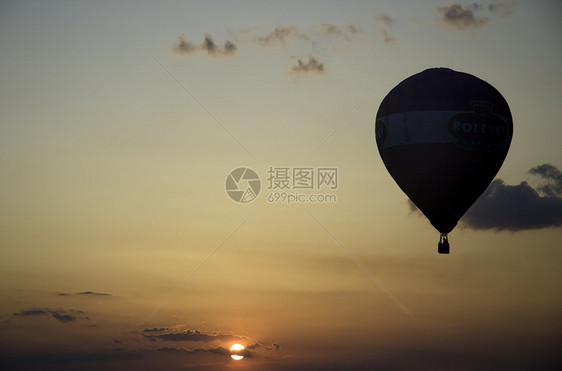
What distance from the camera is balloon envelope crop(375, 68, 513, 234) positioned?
60156 millimetres

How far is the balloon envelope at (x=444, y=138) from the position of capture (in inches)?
2368

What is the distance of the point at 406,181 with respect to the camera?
6206cm

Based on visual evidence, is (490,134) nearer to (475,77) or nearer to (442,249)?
(475,77)

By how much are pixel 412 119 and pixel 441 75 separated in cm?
339

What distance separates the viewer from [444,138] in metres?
60.2

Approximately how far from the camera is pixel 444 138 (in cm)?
6016

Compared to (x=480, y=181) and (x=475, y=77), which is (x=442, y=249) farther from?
(x=475, y=77)

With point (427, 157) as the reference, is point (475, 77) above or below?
above

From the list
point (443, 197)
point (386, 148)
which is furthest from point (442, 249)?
point (386, 148)

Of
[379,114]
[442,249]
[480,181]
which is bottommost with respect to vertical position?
A: [442,249]

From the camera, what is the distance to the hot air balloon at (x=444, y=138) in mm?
60156

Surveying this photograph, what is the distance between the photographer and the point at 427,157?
199 feet

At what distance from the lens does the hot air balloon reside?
60156 millimetres

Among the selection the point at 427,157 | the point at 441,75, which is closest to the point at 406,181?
the point at 427,157
